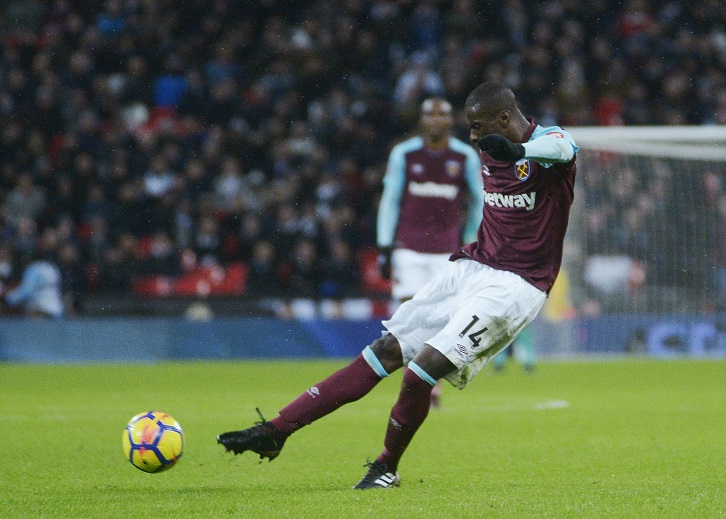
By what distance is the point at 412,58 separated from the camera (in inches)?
768

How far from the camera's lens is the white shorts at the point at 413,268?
9.02 meters

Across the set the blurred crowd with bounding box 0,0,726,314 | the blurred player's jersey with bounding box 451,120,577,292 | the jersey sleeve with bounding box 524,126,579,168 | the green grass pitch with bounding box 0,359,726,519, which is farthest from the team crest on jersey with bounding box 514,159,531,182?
the blurred crowd with bounding box 0,0,726,314

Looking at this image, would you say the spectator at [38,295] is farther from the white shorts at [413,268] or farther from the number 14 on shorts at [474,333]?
the number 14 on shorts at [474,333]

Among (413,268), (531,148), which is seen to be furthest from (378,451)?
(413,268)

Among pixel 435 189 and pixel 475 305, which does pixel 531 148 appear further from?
pixel 435 189

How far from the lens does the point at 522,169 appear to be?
532 centimetres

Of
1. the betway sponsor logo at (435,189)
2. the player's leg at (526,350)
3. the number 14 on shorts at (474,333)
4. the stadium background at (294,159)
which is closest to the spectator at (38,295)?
the stadium background at (294,159)

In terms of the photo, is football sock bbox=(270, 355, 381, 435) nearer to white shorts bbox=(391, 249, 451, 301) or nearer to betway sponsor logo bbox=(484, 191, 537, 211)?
betway sponsor logo bbox=(484, 191, 537, 211)

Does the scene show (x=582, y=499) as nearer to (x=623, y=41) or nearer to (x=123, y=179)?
(x=123, y=179)

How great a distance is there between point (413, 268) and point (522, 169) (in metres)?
3.80

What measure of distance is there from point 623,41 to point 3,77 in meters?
10.2

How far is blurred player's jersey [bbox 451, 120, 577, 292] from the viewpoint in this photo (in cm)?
534

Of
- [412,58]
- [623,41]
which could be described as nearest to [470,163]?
[412,58]

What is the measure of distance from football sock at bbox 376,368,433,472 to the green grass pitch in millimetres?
188
